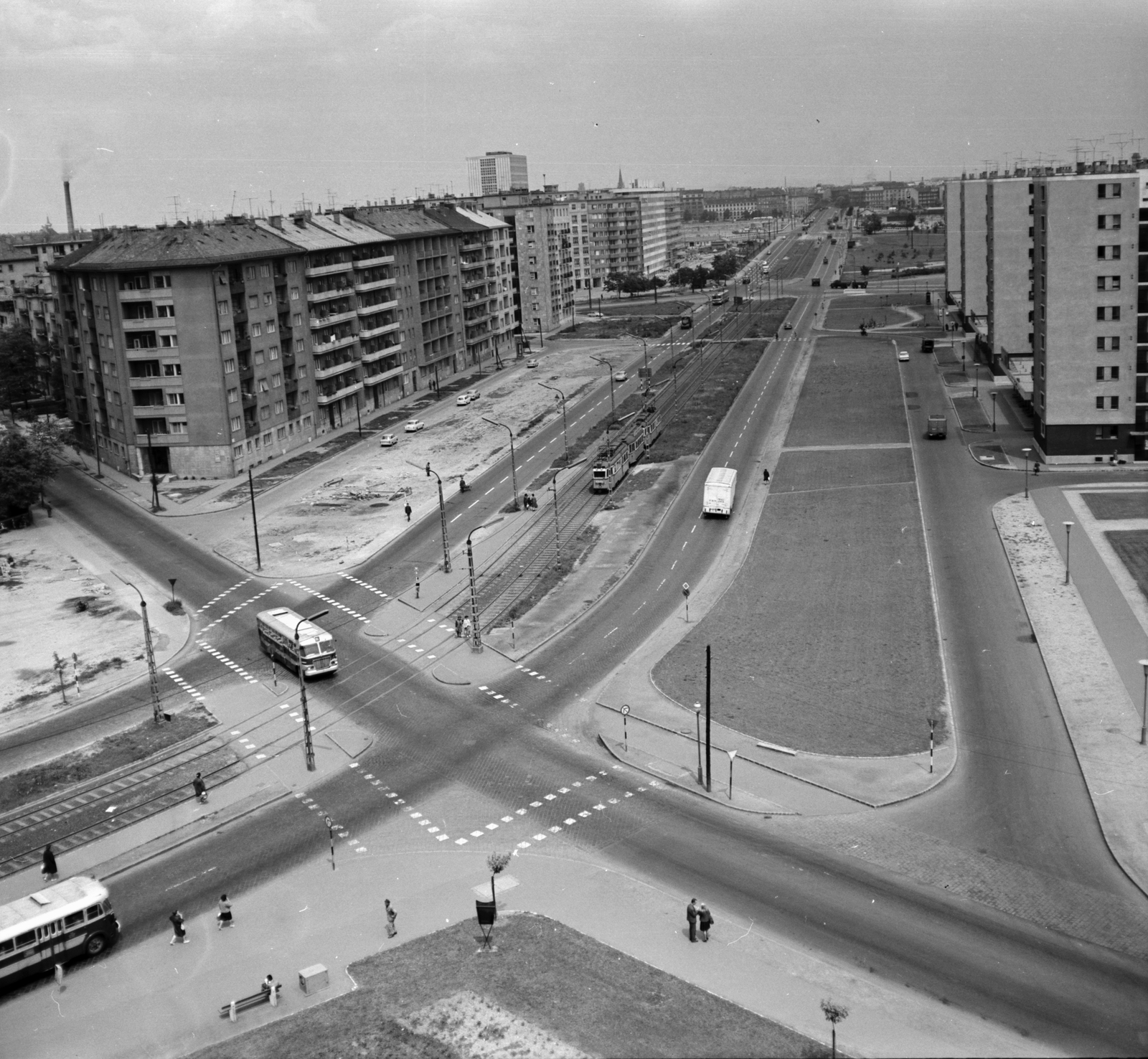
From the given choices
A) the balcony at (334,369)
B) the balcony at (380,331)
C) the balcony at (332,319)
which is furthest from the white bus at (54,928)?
the balcony at (380,331)

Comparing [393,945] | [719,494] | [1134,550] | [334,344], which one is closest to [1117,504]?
[1134,550]

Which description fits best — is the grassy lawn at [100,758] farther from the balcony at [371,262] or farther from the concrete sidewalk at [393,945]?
the balcony at [371,262]

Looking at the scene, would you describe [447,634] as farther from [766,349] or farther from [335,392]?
[766,349]

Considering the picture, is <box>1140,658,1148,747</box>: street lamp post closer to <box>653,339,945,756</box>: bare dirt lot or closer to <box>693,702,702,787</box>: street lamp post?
<box>693,702,702,787</box>: street lamp post

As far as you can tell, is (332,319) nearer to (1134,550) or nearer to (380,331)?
(380,331)

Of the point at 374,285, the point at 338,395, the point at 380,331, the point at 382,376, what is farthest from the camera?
the point at 382,376

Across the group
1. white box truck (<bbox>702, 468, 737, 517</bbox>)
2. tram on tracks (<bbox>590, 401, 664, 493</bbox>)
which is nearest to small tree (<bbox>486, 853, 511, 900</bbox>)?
white box truck (<bbox>702, 468, 737, 517</bbox>)
